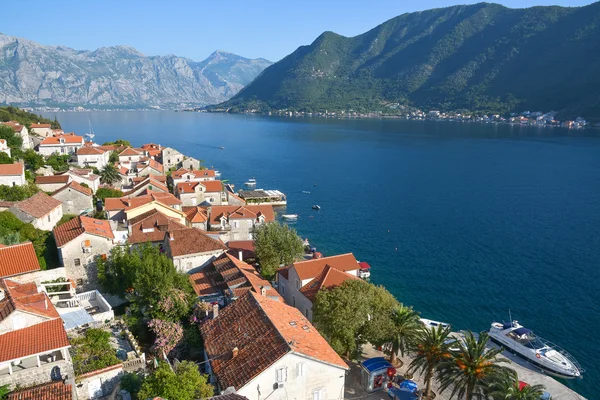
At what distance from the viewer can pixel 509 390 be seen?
2278cm

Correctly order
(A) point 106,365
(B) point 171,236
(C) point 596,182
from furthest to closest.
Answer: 1. (C) point 596,182
2. (B) point 171,236
3. (A) point 106,365

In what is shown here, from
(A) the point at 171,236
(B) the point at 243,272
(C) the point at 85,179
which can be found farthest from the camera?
(C) the point at 85,179

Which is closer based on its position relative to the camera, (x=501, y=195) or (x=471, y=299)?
(x=471, y=299)

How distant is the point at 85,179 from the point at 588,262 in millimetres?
78647

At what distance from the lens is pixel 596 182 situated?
356 ft

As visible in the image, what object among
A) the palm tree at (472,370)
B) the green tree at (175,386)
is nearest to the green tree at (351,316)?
the palm tree at (472,370)

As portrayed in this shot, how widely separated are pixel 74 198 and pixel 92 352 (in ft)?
132

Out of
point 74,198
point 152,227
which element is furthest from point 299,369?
point 74,198

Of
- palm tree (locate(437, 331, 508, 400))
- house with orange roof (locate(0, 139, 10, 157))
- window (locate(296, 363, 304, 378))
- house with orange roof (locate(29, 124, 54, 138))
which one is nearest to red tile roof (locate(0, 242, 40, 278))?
window (locate(296, 363, 304, 378))

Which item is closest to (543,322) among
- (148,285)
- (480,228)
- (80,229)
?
(480,228)

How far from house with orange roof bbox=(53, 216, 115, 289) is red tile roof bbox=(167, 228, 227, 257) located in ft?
21.2

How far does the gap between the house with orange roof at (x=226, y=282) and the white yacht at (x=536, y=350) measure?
22.7 meters

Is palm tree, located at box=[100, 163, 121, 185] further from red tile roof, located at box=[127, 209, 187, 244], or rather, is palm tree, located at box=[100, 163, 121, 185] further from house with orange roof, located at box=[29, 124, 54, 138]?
house with orange roof, located at box=[29, 124, 54, 138]

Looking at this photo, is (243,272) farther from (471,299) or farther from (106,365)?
(471,299)
